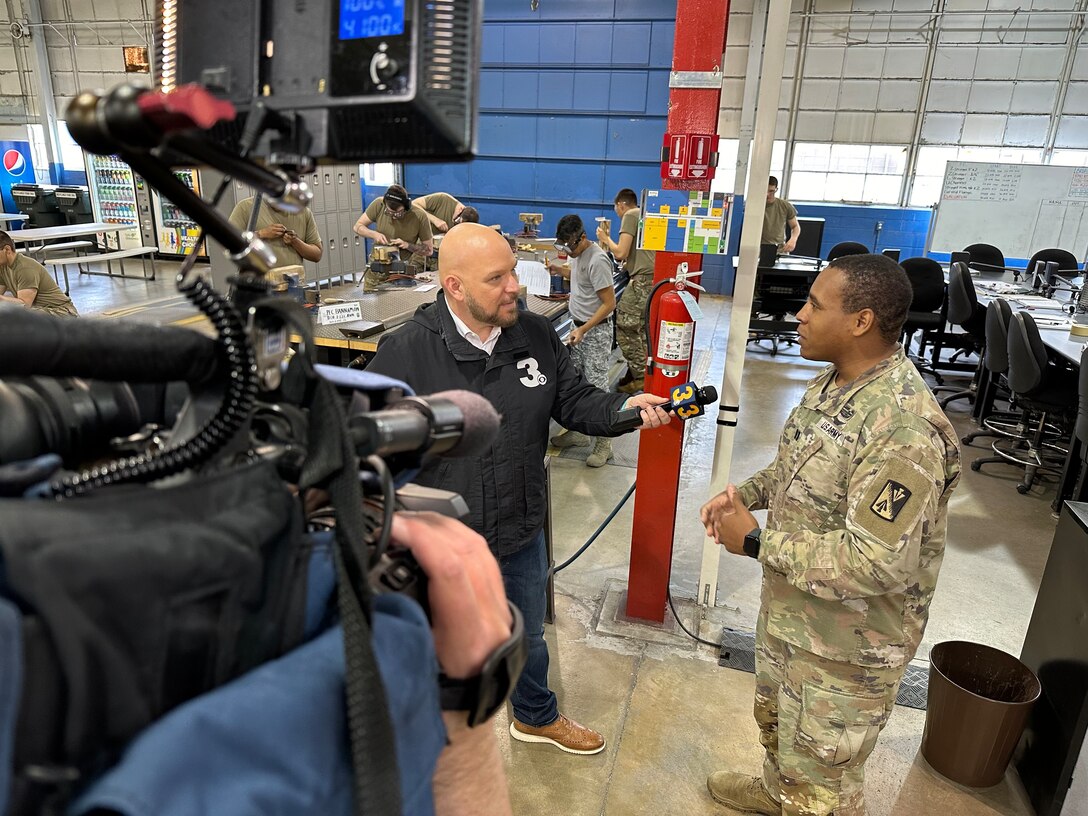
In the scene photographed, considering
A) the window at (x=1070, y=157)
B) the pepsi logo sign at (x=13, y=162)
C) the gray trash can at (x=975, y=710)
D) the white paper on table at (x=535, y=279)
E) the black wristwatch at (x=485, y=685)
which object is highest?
the window at (x=1070, y=157)

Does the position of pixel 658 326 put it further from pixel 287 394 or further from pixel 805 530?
pixel 287 394

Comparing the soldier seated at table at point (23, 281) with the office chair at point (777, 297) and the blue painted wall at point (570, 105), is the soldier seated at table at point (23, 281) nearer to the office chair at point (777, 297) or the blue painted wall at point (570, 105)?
the office chair at point (777, 297)

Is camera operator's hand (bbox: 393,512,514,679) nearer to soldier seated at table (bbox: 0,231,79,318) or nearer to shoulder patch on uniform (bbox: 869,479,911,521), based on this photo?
shoulder patch on uniform (bbox: 869,479,911,521)

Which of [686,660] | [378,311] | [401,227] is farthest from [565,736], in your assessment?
[401,227]

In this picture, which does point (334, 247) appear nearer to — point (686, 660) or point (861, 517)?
point (686, 660)

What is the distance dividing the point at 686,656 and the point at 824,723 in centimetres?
116

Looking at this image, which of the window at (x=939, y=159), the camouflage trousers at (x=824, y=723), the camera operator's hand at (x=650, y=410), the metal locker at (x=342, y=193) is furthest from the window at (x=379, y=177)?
the camouflage trousers at (x=824, y=723)

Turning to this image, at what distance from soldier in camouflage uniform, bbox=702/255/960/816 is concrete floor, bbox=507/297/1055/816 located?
21.4 inches

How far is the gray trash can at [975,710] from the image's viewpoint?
2.31 meters

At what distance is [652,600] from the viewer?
315 cm

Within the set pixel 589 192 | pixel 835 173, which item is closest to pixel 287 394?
pixel 589 192

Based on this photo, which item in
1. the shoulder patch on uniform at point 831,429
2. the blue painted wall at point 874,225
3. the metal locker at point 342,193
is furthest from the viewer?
the blue painted wall at point 874,225

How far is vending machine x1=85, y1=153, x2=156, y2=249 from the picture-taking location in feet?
39.5

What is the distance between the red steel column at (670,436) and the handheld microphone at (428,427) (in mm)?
2140
